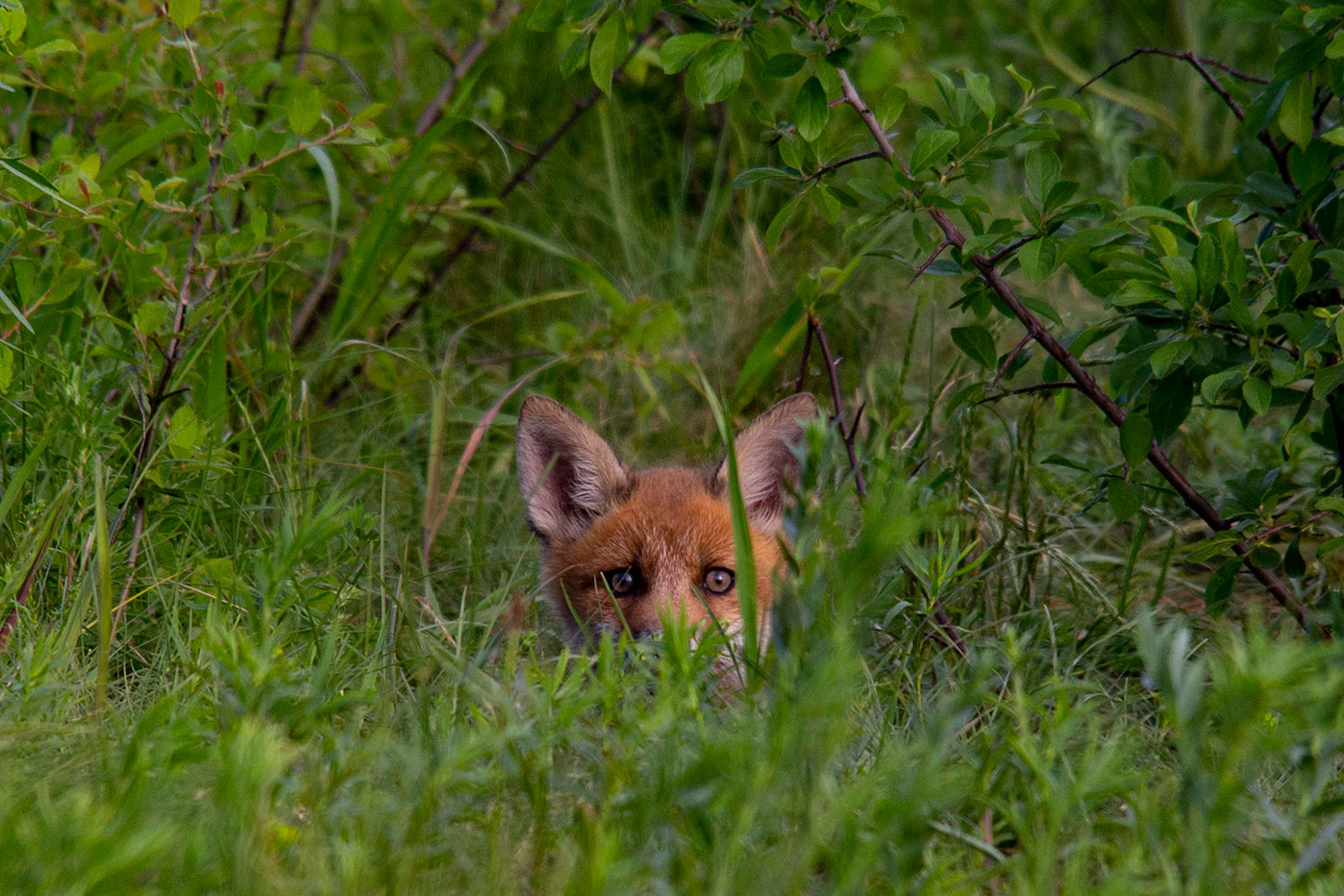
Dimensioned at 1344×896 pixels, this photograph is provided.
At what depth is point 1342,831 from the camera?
6.19ft

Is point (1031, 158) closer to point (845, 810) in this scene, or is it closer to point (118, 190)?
point (845, 810)

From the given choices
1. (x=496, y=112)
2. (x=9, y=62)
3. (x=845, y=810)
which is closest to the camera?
(x=845, y=810)

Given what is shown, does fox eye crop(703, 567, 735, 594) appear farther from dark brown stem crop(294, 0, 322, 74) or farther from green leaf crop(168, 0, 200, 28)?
dark brown stem crop(294, 0, 322, 74)

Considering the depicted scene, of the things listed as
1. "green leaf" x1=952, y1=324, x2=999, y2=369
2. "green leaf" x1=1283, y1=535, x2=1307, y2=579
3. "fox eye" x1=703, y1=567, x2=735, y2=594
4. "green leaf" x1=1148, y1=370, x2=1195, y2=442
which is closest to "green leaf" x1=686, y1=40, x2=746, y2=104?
"green leaf" x1=952, y1=324, x2=999, y2=369

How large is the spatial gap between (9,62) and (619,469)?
2024mm

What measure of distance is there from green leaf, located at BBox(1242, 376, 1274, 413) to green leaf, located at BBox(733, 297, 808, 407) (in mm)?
1592

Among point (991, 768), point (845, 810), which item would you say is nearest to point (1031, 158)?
point (991, 768)

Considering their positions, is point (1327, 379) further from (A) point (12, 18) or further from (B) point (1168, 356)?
(A) point (12, 18)

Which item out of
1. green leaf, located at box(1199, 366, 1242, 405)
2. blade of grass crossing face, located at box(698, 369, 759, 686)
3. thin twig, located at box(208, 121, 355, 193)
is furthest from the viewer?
thin twig, located at box(208, 121, 355, 193)

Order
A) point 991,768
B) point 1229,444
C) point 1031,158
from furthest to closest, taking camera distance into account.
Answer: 1. point 1229,444
2. point 1031,158
3. point 991,768

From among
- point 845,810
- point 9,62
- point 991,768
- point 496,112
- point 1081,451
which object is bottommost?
point 1081,451

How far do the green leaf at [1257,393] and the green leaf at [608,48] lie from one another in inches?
57.9

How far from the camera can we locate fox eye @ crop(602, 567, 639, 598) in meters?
Result: 3.24

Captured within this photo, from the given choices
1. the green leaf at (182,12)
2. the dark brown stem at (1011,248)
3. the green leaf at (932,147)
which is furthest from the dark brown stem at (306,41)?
the dark brown stem at (1011,248)
